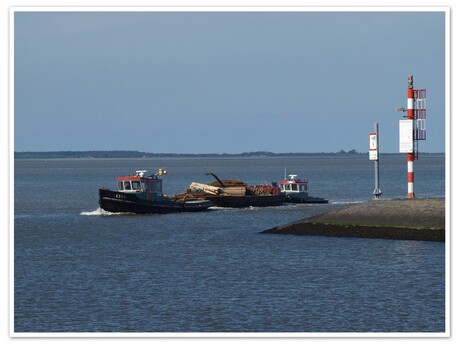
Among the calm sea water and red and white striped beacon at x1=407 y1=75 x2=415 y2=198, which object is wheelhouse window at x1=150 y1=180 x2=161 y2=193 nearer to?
the calm sea water

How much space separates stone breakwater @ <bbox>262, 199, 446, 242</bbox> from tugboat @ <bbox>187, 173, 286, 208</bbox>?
30086mm

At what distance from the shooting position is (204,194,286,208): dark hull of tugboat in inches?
3273

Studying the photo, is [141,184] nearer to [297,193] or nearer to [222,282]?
[297,193]

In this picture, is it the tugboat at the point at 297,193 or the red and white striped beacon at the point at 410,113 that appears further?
the tugboat at the point at 297,193

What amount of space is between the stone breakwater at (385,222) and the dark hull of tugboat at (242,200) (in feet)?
98.2

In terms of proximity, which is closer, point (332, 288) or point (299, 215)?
point (332, 288)

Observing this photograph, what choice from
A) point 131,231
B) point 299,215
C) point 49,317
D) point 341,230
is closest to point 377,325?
point 49,317

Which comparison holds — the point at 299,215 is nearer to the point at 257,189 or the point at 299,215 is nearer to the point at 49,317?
the point at 257,189

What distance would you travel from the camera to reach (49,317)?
29.8 metres

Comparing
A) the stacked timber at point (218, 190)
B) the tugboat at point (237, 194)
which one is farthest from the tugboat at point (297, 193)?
the stacked timber at point (218, 190)

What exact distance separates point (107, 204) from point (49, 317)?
45330mm

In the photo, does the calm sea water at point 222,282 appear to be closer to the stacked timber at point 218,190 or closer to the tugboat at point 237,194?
the tugboat at point 237,194

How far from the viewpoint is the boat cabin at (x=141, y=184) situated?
7438 centimetres

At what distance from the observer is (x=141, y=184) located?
75.1 meters
